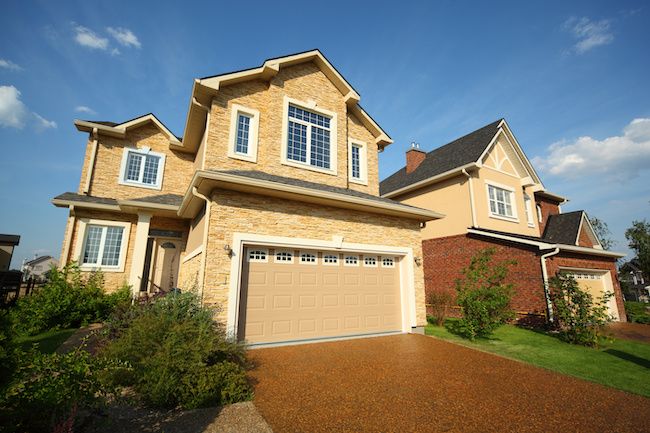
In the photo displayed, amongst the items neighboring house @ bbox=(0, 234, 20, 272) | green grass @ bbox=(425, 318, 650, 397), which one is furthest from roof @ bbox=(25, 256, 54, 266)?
green grass @ bbox=(425, 318, 650, 397)

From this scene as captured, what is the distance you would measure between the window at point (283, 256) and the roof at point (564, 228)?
15519 mm

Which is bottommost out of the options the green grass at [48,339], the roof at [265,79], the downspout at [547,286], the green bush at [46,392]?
the green grass at [48,339]

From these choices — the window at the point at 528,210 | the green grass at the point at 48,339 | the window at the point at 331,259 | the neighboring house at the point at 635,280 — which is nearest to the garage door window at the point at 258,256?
the window at the point at 331,259

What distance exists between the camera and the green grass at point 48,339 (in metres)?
7.11

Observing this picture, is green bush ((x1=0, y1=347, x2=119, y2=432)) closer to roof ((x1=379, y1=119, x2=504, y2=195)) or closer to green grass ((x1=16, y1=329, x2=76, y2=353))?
green grass ((x1=16, y1=329, x2=76, y2=353))

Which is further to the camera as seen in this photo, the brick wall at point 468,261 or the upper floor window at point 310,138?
the brick wall at point 468,261

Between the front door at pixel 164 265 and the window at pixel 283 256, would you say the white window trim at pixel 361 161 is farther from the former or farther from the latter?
the front door at pixel 164 265

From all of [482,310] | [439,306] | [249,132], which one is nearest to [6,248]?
[249,132]

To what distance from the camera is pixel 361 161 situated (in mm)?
12766

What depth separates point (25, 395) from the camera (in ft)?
8.84

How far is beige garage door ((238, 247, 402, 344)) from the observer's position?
775 cm

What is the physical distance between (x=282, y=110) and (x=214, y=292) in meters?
6.69

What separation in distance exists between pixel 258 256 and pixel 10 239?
81.9ft

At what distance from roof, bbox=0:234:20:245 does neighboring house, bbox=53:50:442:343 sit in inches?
607
